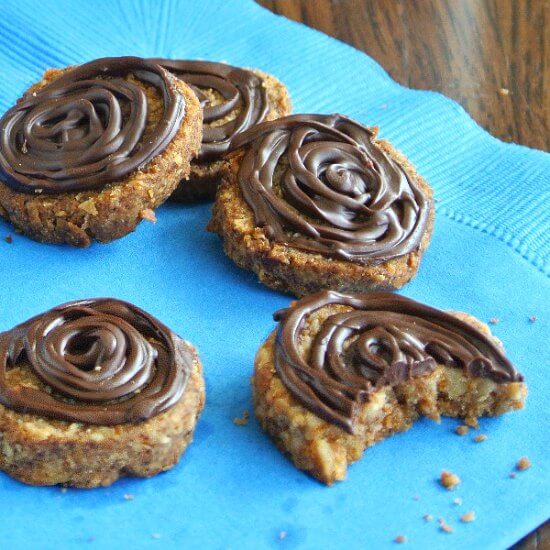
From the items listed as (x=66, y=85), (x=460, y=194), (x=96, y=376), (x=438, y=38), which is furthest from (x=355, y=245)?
(x=438, y=38)

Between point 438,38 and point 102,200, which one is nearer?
point 102,200

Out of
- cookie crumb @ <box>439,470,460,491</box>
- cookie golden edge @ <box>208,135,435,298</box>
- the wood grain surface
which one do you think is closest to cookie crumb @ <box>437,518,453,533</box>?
cookie crumb @ <box>439,470,460,491</box>

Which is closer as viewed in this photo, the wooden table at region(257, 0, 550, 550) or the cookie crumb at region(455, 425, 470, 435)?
the cookie crumb at region(455, 425, 470, 435)

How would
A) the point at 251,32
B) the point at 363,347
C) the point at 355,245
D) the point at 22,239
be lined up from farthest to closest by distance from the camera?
1. the point at 251,32
2. the point at 22,239
3. the point at 355,245
4. the point at 363,347

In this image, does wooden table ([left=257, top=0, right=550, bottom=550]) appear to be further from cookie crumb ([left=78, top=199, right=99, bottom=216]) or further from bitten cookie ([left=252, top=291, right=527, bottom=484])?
cookie crumb ([left=78, top=199, right=99, bottom=216])

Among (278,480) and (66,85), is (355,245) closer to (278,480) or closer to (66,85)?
(278,480)

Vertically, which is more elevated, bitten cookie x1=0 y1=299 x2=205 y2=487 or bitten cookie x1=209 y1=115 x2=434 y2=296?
bitten cookie x1=0 y1=299 x2=205 y2=487

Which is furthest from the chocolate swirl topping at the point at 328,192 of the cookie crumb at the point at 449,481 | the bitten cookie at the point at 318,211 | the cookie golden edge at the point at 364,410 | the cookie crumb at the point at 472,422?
the cookie crumb at the point at 449,481
